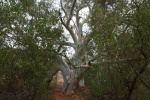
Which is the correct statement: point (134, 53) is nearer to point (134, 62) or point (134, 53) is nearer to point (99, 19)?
point (134, 62)

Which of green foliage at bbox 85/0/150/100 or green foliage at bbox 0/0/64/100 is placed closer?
green foliage at bbox 85/0/150/100

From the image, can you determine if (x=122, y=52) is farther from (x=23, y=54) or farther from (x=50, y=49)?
(x=23, y=54)

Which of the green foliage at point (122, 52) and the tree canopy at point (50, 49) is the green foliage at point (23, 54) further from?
the green foliage at point (122, 52)

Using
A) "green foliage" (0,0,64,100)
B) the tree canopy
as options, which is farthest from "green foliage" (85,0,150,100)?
"green foliage" (0,0,64,100)

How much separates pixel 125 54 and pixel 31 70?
119 inches

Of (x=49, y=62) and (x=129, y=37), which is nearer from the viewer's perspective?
(x=129, y=37)

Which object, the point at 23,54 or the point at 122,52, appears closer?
the point at 23,54

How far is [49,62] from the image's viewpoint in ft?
16.8

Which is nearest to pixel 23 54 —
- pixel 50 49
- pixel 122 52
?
pixel 50 49

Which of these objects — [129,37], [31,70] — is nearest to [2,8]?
[31,70]

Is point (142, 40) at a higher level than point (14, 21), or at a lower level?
lower

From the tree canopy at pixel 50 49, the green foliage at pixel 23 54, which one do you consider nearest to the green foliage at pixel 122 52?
the tree canopy at pixel 50 49

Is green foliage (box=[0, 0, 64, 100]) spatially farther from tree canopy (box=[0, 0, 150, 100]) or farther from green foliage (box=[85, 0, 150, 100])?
green foliage (box=[85, 0, 150, 100])

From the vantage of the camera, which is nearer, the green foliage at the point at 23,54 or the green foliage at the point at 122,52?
the green foliage at the point at 122,52
